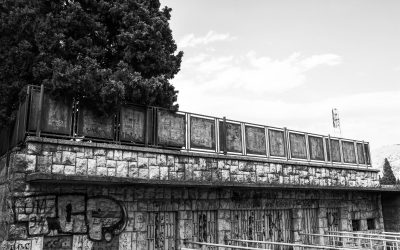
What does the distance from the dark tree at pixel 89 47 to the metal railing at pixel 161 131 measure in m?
0.43

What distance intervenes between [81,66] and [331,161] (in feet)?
35.2

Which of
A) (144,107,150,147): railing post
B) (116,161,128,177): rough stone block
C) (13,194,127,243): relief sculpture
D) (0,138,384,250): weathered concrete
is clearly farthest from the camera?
(144,107,150,147): railing post

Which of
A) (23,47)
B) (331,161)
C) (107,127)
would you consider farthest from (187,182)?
(331,161)

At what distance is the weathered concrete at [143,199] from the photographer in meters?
7.98

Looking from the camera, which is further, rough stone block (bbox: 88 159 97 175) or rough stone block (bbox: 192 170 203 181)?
rough stone block (bbox: 192 170 203 181)

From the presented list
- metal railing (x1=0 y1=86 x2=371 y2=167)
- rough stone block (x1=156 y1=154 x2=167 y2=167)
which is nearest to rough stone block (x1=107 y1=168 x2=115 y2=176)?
metal railing (x1=0 y1=86 x2=371 y2=167)

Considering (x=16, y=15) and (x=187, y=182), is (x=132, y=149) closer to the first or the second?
(x=187, y=182)

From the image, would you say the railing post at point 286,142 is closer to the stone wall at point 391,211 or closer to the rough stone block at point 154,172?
the rough stone block at point 154,172

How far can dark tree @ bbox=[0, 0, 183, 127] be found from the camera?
9977 millimetres

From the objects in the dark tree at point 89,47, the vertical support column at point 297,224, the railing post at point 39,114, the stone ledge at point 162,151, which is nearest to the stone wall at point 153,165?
the stone ledge at point 162,151

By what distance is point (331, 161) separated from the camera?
15211mm

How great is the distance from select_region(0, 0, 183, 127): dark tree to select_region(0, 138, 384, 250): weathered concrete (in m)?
1.70

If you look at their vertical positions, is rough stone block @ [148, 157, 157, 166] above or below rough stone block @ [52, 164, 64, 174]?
above

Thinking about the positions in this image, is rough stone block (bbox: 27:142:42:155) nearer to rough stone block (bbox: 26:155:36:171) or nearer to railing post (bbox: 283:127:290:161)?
rough stone block (bbox: 26:155:36:171)
